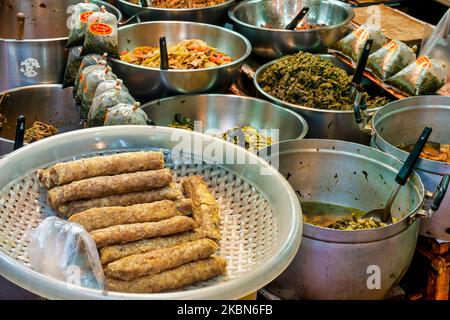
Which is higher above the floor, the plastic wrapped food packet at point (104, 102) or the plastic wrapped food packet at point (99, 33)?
the plastic wrapped food packet at point (99, 33)

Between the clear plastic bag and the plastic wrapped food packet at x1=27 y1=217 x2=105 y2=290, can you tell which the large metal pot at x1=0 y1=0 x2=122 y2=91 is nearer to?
the clear plastic bag

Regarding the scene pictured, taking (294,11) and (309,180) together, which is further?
(294,11)

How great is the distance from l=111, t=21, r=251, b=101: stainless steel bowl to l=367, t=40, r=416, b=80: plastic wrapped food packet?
0.72 m

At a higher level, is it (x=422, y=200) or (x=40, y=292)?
(x=40, y=292)

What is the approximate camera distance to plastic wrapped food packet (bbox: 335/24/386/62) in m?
3.49

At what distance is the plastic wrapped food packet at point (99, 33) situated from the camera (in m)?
2.96

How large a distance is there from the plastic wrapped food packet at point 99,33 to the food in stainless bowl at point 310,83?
2.80ft

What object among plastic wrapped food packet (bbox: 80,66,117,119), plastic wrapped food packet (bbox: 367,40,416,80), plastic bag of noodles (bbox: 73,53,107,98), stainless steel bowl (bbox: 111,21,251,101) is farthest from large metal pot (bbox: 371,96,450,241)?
plastic bag of noodles (bbox: 73,53,107,98)

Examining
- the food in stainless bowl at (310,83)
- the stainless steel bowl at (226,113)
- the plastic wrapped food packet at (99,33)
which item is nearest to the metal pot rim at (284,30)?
the food in stainless bowl at (310,83)

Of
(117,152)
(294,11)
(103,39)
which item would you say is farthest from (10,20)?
(117,152)

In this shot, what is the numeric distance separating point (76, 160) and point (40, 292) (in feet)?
1.93

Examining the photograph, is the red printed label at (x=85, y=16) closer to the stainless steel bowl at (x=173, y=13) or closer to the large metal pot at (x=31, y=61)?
the large metal pot at (x=31, y=61)

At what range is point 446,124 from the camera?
3.08 m

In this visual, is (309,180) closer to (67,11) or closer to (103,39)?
(103,39)
